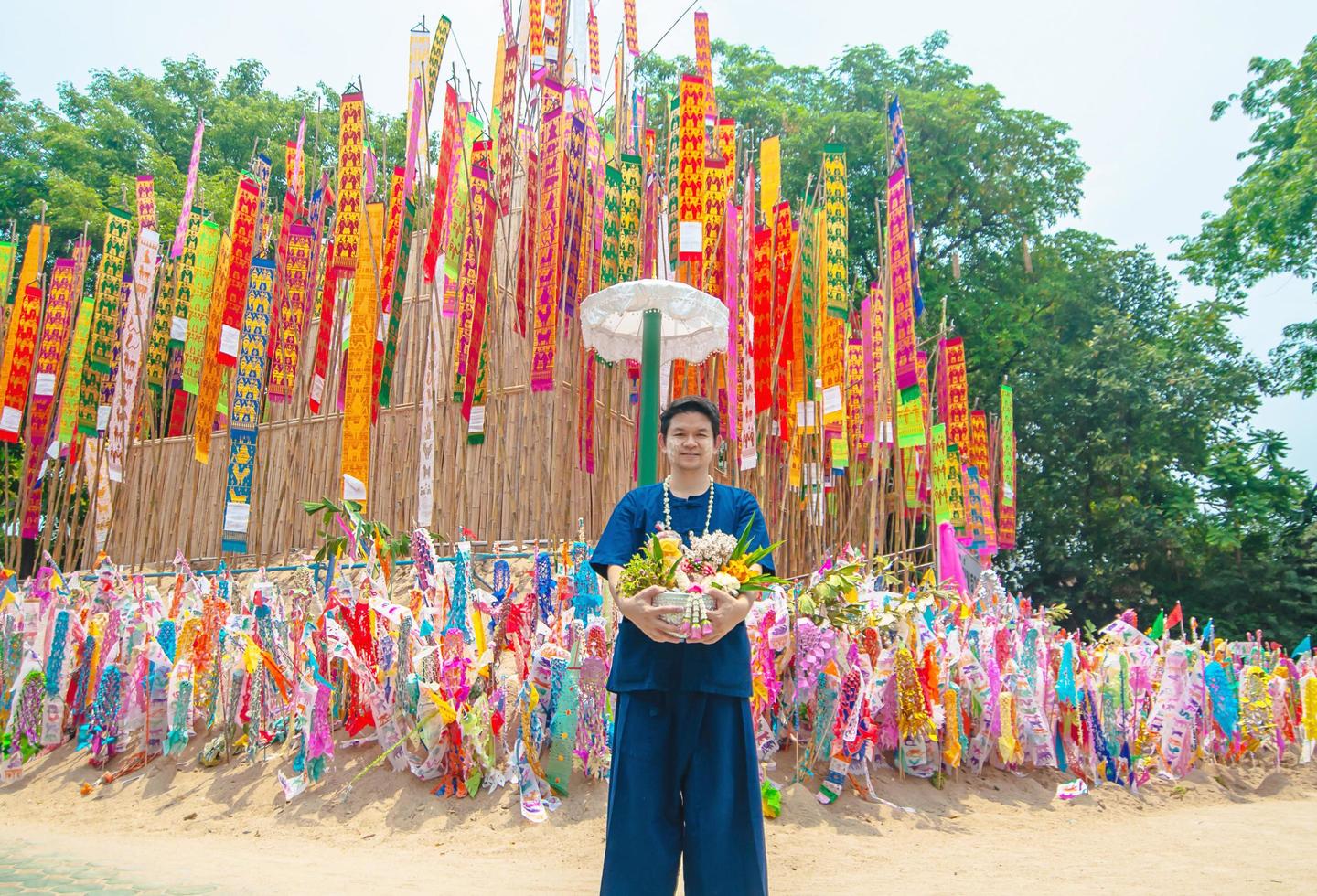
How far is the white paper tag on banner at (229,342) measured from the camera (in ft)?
12.5

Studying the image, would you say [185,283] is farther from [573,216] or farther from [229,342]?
[573,216]

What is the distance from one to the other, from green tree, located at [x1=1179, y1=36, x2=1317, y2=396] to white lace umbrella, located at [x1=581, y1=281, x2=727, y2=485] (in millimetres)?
6877

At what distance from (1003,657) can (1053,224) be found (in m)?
8.16

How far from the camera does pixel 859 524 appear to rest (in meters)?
5.59

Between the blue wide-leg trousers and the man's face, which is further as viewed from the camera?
the man's face

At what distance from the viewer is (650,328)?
2.33 metres

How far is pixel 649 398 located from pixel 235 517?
228 cm

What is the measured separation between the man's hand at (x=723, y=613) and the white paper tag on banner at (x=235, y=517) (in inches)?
115

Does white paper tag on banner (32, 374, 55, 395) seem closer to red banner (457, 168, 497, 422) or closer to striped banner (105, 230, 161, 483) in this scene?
striped banner (105, 230, 161, 483)

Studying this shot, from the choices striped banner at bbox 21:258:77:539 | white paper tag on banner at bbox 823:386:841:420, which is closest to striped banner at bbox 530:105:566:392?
white paper tag on banner at bbox 823:386:841:420

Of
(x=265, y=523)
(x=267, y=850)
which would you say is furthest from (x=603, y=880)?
(x=265, y=523)

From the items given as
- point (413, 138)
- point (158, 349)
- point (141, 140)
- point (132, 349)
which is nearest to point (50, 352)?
point (158, 349)

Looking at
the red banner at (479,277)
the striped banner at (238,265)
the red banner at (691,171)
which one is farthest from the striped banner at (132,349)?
the red banner at (691,171)

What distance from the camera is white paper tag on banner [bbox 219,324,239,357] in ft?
12.5
